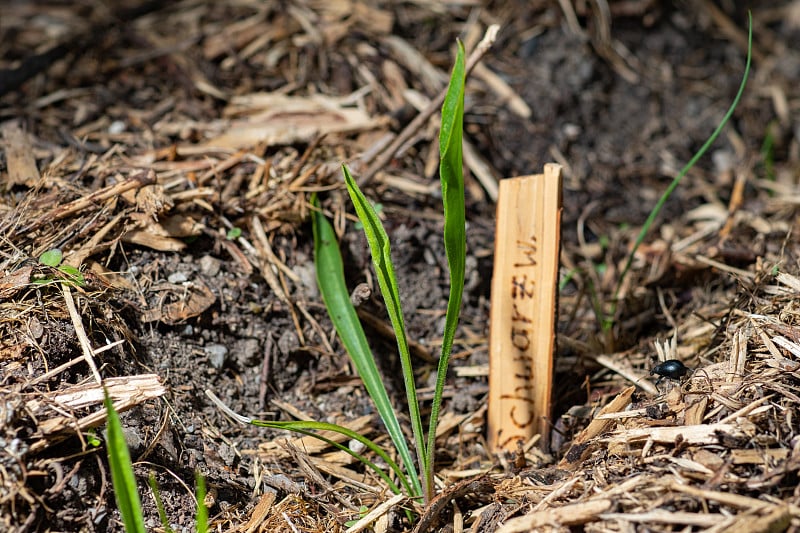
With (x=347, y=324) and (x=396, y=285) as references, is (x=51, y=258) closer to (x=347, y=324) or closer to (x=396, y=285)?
(x=347, y=324)

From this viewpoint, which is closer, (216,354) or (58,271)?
(58,271)

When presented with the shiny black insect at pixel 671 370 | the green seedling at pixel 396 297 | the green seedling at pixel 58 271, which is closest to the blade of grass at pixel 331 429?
the green seedling at pixel 396 297

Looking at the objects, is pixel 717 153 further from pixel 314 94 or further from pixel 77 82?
pixel 77 82

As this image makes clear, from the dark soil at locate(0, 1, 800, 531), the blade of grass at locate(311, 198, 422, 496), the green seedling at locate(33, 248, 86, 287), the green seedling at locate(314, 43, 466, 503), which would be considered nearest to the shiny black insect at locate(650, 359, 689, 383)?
the dark soil at locate(0, 1, 800, 531)


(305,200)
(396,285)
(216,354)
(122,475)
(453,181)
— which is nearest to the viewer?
(122,475)

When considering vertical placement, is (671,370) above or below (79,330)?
below

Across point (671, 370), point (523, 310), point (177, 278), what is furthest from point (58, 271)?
point (671, 370)

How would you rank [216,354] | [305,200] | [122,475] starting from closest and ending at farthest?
[122,475] < [216,354] < [305,200]
